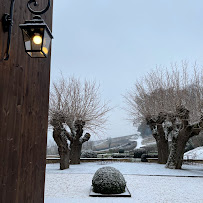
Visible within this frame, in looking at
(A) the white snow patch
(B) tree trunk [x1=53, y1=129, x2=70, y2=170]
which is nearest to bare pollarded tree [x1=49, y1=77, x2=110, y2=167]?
(B) tree trunk [x1=53, y1=129, x2=70, y2=170]

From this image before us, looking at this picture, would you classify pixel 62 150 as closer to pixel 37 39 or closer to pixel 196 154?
pixel 37 39

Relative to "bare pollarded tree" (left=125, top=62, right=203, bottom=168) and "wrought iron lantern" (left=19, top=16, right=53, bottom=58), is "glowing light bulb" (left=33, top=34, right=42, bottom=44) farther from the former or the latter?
"bare pollarded tree" (left=125, top=62, right=203, bottom=168)

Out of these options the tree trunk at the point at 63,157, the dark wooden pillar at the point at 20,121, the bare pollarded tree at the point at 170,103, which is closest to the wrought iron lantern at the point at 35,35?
the dark wooden pillar at the point at 20,121

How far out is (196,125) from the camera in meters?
11.2

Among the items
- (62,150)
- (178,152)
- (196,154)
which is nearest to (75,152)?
(62,150)

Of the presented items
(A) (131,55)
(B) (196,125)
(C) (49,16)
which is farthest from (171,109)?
(A) (131,55)

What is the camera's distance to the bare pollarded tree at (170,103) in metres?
11.3

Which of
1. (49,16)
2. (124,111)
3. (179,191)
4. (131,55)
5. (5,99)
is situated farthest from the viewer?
(131,55)

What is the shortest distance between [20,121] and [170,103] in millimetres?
10316

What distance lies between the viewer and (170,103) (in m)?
11.9

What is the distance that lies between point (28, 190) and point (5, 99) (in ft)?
4.04

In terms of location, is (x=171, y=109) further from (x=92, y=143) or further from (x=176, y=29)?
(x=92, y=143)

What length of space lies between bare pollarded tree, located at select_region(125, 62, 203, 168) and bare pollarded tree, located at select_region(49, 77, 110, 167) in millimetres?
2272

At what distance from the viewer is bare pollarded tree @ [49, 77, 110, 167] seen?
44.7 ft
